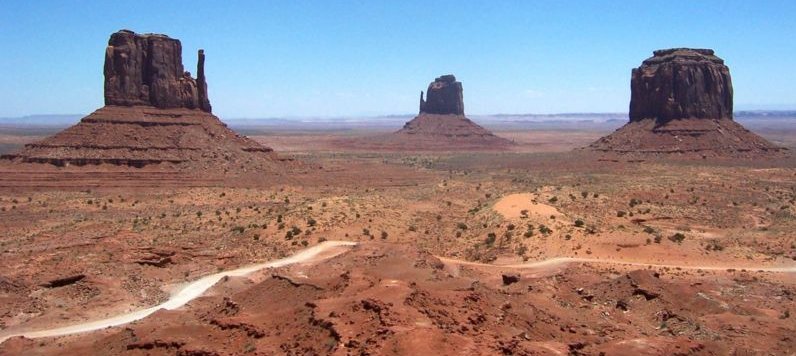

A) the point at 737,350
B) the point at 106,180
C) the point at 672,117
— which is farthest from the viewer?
the point at 672,117

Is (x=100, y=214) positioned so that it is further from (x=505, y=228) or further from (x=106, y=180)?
(x=505, y=228)

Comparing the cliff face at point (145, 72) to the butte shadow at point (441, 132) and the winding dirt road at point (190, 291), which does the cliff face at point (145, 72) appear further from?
the butte shadow at point (441, 132)

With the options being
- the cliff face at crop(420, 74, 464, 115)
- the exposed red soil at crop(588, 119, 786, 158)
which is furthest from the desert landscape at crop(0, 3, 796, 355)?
the cliff face at crop(420, 74, 464, 115)

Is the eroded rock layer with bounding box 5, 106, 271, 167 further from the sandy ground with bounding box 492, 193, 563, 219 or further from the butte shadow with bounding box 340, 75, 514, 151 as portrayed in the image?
the butte shadow with bounding box 340, 75, 514, 151

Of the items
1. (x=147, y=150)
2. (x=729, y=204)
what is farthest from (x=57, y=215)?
(x=729, y=204)

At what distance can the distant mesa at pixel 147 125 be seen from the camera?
66.1m

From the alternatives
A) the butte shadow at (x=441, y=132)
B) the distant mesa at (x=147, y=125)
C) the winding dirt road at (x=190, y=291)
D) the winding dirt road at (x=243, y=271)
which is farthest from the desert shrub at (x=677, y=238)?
the butte shadow at (x=441, y=132)

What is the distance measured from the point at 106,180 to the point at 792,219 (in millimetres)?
56548

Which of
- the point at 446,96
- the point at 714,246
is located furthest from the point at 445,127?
the point at 714,246

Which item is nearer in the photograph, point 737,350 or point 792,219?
point 737,350

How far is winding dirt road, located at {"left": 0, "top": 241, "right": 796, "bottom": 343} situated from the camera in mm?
23797

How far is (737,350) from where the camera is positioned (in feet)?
61.1

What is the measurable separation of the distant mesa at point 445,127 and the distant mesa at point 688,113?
46.3m

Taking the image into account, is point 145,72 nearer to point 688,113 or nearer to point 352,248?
point 352,248
